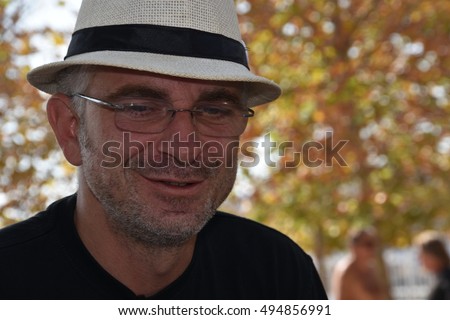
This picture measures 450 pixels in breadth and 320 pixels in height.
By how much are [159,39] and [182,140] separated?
1.16 ft

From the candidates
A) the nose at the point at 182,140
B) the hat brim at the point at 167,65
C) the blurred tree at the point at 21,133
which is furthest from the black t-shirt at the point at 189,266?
the blurred tree at the point at 21,133

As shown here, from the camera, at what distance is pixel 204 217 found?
2432 mm

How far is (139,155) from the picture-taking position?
92.7 inches

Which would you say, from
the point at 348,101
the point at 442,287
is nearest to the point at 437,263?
the point at 442,287

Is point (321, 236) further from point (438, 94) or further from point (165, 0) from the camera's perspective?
point (165, 0)

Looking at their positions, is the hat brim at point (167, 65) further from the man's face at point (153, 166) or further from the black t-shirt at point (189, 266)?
the black t-shirt at point (189, 266)

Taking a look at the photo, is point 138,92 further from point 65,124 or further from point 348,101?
point 348,101

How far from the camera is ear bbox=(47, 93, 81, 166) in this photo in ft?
8.42

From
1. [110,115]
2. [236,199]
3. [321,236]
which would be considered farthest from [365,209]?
[110,115]

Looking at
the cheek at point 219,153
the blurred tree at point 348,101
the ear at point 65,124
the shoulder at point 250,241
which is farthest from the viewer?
the blurred tree at point 348,101

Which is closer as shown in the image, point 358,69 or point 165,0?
point 165,0

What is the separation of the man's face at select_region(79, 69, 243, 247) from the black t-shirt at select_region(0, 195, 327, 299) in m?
0.18

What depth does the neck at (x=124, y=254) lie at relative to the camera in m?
2.42

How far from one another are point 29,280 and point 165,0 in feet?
3.43
